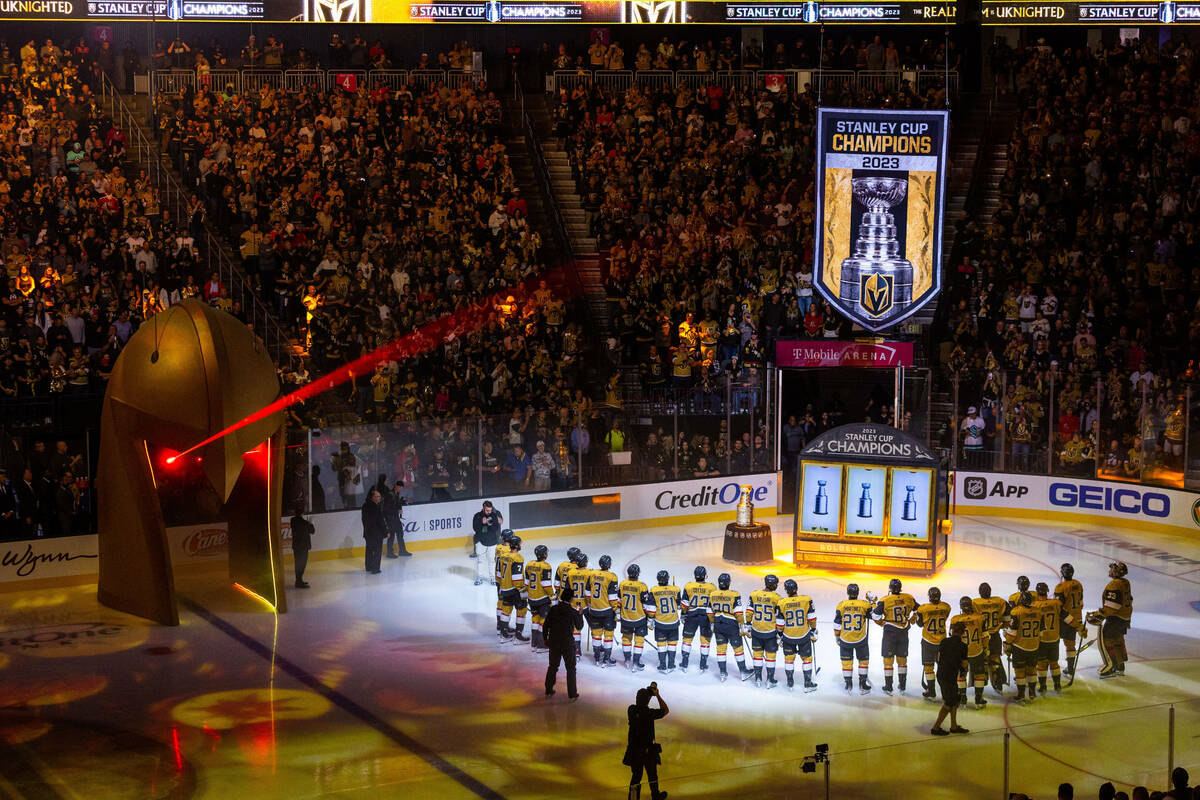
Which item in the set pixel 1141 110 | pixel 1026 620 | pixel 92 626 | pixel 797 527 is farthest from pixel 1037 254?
pixel 92 626

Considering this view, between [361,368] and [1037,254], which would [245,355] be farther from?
[1037,254]

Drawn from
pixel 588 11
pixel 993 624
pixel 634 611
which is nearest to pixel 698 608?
pixel 634 611

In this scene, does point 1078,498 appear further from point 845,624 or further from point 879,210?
point 845,624

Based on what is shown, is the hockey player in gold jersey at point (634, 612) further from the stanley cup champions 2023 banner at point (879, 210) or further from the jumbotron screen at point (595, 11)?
the jumbotron screen at point (595, 11)

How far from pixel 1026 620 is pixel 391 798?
7427 millimetres

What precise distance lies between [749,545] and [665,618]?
6002 mm

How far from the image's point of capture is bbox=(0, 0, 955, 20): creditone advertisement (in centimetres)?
3112

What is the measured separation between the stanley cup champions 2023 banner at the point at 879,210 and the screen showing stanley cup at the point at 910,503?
2.38 metres

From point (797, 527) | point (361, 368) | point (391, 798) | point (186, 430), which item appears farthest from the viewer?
point (361, 368)

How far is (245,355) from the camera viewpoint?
764 inches

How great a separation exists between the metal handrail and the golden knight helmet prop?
20.9 feet

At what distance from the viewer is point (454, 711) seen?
16.4m

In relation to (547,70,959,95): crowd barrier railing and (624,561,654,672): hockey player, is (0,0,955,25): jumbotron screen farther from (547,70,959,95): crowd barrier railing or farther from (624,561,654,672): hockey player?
(624,561,654,672): hockey player

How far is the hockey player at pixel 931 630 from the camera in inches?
655
